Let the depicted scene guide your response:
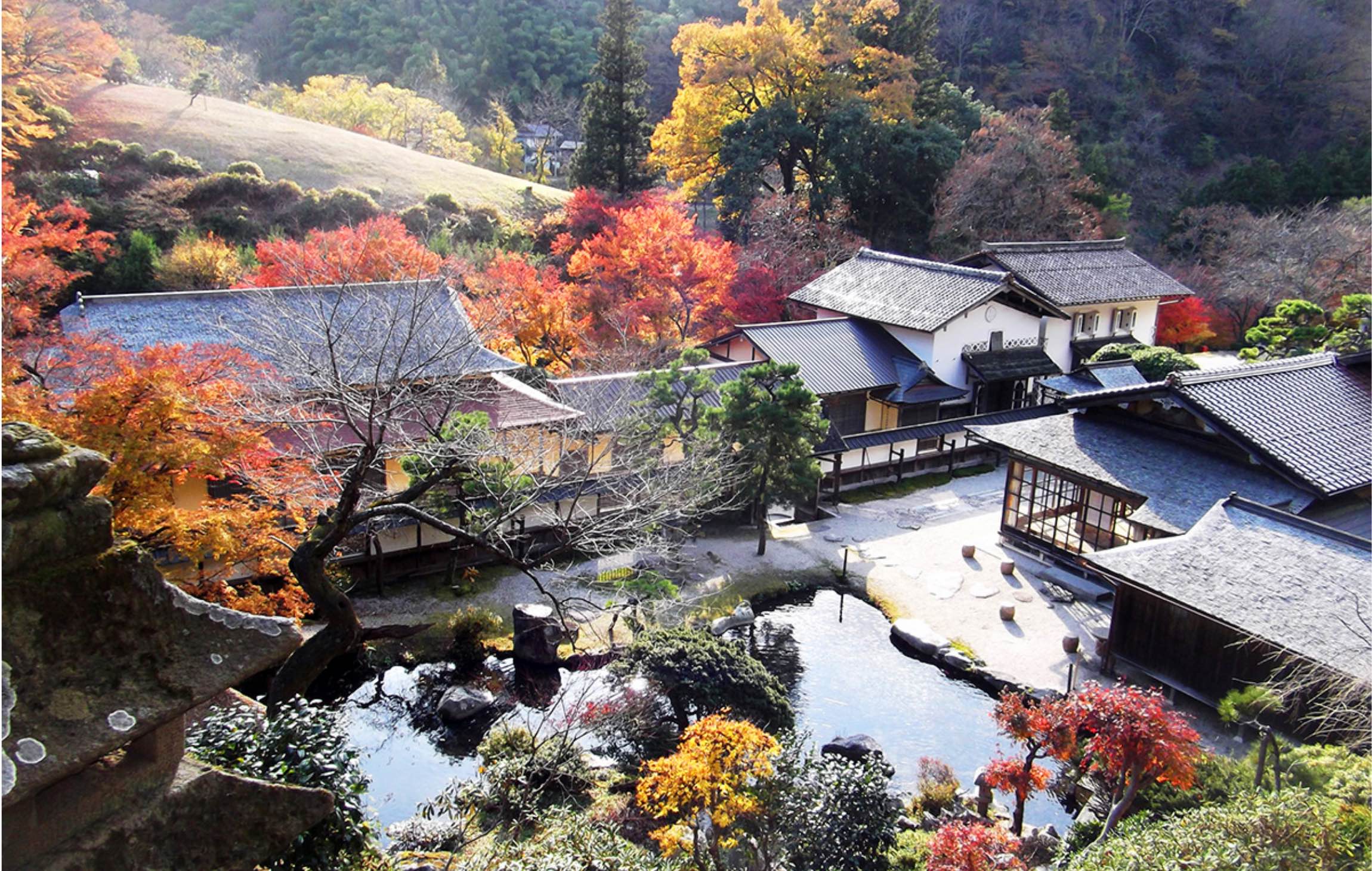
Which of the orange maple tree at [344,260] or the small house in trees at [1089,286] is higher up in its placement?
the orange maple tree at [344,260]

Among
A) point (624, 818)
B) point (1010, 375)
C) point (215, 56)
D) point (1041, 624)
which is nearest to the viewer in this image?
point (624, 818)

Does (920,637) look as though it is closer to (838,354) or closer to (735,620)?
(735,620)

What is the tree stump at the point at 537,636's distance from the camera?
594 inches

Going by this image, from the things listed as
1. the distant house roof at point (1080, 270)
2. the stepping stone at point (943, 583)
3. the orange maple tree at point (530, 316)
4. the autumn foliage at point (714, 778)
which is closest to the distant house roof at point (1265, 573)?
the stepping stone at point (943, 583)

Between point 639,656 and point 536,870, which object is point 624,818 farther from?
point 536,870

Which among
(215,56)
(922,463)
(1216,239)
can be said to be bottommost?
(922,463)

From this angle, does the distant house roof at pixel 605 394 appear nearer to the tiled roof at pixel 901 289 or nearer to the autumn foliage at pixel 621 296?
the autumn foliage at pixel 621 296

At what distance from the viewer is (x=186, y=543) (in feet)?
38.3

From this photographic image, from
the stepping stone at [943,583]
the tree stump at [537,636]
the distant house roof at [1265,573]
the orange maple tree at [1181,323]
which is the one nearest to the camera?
the distant house roof at [1265,573]

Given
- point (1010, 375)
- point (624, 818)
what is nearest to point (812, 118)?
point (1010, 375)

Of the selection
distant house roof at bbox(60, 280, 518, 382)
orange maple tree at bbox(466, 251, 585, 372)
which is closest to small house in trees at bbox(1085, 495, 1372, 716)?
distant house roof at bbox(60, 280, 518, 382)

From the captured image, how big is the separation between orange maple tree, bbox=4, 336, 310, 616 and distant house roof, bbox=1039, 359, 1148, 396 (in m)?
20.0

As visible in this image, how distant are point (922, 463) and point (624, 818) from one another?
15.6 m

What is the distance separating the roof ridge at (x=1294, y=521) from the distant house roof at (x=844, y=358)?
10961mm
